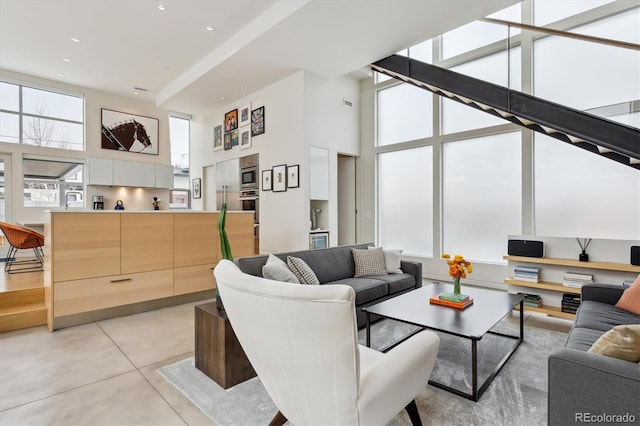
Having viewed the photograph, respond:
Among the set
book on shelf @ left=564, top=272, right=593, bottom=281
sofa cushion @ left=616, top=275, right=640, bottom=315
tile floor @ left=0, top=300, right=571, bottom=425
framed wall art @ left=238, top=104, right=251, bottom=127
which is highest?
framed wall art @ left=238, top=104, right=251, bottom=127

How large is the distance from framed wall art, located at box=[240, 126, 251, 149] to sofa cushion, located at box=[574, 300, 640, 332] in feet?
18.7

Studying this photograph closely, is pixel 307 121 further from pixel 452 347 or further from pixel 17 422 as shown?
pixel 17 422

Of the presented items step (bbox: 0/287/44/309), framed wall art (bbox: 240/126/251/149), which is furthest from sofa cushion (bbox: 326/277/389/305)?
framed wall art (bbox: 240/126/251/149)

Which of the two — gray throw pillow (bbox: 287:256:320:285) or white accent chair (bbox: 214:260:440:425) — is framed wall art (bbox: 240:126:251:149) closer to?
gray throw pillow (bbox: 287:256:320:285)

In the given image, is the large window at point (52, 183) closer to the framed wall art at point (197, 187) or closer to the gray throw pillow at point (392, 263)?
the framed wall art at point (197, 187)

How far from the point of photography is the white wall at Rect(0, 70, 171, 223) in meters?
6.05

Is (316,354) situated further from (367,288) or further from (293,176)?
(293,176)

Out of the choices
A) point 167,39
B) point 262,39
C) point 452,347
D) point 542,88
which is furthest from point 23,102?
point 542,88

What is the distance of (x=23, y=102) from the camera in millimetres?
6309

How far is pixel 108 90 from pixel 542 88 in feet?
27.1

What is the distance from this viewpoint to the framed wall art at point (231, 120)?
688cm

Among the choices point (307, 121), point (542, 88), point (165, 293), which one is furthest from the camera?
point (307, 121)

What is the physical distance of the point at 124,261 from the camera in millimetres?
3523

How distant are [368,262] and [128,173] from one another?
19.9 feet
